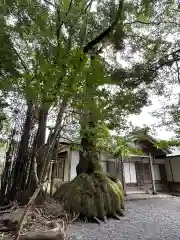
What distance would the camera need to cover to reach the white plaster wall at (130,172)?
39.4ft

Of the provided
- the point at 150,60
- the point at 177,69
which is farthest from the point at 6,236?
the point at 177,69

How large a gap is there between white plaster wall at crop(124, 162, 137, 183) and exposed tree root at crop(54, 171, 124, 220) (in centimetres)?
556

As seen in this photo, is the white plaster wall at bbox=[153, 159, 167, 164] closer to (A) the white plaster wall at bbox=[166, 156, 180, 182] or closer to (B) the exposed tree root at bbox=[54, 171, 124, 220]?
(A) the white plaster wall at bbox=[166, 156, 180, 182]

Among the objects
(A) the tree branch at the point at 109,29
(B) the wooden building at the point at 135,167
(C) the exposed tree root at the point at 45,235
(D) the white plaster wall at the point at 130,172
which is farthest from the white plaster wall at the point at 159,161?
(C) the exposed tree root at the point at 45,235

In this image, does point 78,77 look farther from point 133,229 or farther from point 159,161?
point 159,161

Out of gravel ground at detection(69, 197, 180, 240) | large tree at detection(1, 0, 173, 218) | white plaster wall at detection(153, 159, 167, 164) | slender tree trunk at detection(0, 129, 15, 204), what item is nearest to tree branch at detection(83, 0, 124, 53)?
large tree at detection(1, 0, 173, 218)

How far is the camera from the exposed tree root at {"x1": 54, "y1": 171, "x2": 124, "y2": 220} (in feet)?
18.4

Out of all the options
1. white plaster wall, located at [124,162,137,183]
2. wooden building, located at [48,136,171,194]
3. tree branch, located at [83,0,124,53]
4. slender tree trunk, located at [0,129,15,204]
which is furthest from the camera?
white plaster wall, located at [124,162,137,183]

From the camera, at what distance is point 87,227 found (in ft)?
16.0

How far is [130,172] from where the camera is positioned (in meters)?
12.4

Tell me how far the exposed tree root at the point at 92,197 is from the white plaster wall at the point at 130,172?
219 inches

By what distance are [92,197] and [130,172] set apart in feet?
23.5

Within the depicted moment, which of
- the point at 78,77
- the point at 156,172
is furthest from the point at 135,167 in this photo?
the point at 78,77

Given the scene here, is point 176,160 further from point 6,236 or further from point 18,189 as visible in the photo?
point 6,236
